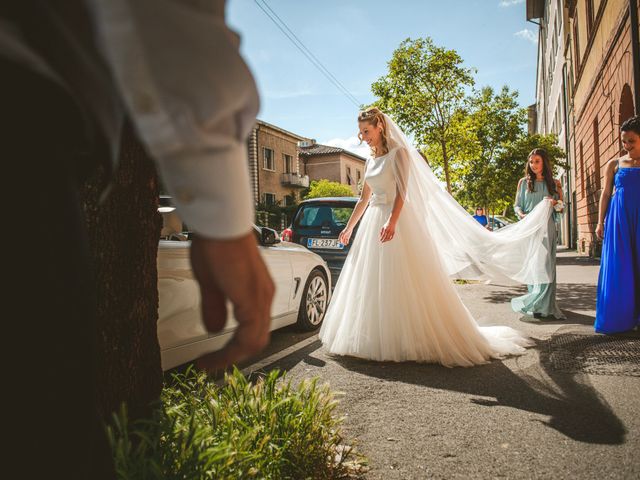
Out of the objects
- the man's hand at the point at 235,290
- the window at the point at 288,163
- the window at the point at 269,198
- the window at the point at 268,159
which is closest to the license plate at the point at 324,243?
the man's hand at the point at 235,290

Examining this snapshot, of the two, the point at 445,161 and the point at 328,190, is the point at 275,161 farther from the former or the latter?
the point at 445,161

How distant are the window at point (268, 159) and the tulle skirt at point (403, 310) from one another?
35817 millimetres

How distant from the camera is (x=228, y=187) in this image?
2.80ft

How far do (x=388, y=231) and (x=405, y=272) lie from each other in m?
0.41

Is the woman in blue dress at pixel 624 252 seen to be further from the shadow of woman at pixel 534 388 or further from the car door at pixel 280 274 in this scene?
the car door at pixel 280 274

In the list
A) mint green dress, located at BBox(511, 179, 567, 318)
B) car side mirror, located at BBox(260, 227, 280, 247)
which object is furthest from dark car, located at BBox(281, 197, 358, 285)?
car side mirror, located at BBox(260, 227, 280, 247)

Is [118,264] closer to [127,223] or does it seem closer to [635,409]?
[127,223]

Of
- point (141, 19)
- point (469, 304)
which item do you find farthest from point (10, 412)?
point (469, 304)

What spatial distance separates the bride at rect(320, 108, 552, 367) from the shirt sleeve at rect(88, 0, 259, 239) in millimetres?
3714

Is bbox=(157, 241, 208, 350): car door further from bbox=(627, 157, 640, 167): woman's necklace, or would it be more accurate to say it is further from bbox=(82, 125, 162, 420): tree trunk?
bbox=(627, 157, 640, 167): woman's necklace

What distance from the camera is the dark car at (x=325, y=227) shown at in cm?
927

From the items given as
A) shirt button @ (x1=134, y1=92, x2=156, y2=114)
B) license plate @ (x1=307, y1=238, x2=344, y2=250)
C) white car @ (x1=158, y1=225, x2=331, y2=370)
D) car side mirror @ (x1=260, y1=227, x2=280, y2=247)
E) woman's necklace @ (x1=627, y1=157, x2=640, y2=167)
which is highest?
woman's necklace @ (x1=627, y1=157, x2=640, y2=167)

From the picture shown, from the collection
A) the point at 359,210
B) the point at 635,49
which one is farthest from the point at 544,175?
the point at 635,49

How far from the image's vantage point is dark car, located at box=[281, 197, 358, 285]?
30.4ft
